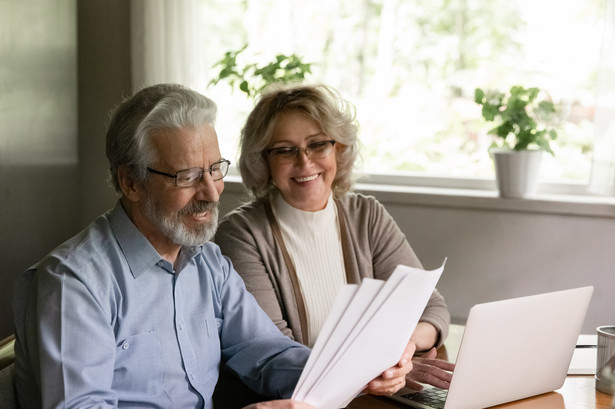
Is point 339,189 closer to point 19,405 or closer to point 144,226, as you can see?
point 144,226

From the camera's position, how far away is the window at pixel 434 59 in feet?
10.3

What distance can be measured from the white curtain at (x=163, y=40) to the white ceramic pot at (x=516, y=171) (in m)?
1.46

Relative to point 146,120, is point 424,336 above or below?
below

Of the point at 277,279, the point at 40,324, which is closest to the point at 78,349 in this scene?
the point at 40,324

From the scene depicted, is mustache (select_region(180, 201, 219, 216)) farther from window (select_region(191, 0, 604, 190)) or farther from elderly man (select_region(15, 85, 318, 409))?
window (select_region(191, 0, 604, 190))

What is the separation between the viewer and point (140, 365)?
1.40 m

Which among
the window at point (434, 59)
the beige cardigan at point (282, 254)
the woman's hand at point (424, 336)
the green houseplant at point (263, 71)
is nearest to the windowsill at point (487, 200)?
the window at point (434, 59)

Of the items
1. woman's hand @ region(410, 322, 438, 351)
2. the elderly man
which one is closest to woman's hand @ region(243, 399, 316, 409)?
the elderly man

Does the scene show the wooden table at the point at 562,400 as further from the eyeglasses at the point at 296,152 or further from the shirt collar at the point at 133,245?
the eyeglasses at the point at 296,152

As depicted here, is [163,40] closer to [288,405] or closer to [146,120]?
[146,120]

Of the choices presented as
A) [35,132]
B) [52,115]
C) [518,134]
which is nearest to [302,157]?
[518,134]

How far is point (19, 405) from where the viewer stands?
4.61 ft

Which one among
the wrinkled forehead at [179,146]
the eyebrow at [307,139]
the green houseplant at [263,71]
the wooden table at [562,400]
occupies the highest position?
the green houseplant at [263,71]

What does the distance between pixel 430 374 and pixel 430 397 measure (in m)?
0.09
